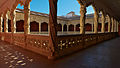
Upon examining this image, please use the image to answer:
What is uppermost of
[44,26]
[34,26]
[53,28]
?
[44,26]

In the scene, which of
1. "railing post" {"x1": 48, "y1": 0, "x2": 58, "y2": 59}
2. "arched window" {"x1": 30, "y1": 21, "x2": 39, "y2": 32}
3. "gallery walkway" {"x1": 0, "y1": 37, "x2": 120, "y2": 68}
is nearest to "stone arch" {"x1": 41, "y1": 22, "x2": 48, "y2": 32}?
"arched window" {"x1": 30, "y1": 21, "x2": 39, "y2": 32}

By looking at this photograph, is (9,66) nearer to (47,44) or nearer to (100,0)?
(47,44)

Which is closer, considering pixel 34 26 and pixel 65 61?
pixel 65 61

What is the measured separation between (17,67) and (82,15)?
3.89 meters

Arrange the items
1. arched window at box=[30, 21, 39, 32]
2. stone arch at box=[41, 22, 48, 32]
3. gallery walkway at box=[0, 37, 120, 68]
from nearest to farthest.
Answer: gallery walkway at box=[0, 37, 120, 68] < arched window at box=[30, 21, 39, 32] < stone arch at box=[41, 22, 48, 32]

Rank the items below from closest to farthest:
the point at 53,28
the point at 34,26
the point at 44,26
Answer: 1. the point at 53,28
2. the point at 34,26
3. the point at 44,26

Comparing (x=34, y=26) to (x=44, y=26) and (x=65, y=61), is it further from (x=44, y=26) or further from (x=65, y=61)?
(x=65, y=61)

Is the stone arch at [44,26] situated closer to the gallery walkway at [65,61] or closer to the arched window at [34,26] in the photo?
the arched window at [34,26]

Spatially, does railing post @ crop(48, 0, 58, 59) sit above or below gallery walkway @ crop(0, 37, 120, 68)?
above

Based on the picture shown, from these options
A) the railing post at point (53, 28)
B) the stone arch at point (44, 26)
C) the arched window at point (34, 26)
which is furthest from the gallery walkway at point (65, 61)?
the stone arch at point (44, 26)

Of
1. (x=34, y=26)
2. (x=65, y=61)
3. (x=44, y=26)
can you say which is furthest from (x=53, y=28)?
(x=44, y=26)

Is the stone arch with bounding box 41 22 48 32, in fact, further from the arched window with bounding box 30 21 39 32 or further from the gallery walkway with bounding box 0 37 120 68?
the gallery walkway with bounding box 0 37 120 68

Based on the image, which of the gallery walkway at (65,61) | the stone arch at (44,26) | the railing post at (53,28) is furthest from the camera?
the stone arch at (44,26)

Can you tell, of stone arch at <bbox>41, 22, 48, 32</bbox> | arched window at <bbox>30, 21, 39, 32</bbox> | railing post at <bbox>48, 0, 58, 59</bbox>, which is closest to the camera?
railing post at <bbox>48, 0, 58, 59</bbox>
